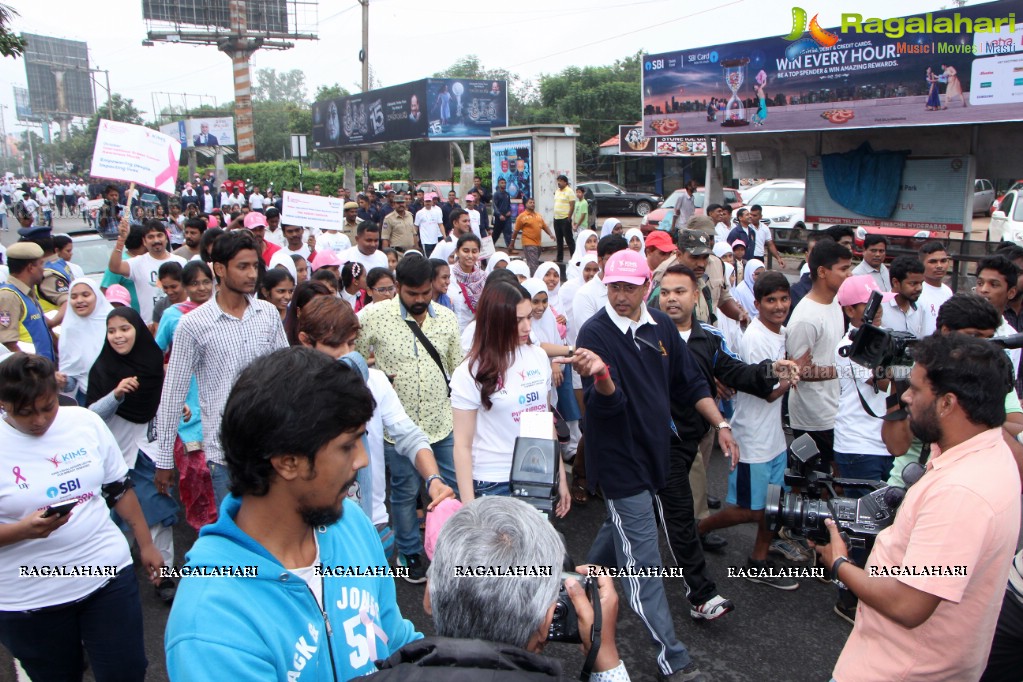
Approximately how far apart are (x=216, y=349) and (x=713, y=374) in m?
2.80

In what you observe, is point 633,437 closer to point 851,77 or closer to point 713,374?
point 713,374

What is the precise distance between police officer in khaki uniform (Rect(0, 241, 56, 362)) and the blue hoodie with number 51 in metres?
4.52

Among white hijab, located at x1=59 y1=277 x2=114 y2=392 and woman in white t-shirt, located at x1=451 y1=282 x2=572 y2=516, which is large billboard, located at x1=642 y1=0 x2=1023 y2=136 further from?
white hijab, located at x1=59 y1=277 x2=114 y2=392

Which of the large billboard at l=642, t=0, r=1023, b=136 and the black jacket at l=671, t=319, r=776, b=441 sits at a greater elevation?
the large billboard at l=642, t=0, r=1023, b=136

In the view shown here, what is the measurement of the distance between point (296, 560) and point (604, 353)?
7.10ft

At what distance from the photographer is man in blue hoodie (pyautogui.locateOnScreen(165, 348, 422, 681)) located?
149cm

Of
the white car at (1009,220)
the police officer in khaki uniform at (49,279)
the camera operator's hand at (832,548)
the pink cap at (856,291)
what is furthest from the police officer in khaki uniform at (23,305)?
the white car at (1009,220)

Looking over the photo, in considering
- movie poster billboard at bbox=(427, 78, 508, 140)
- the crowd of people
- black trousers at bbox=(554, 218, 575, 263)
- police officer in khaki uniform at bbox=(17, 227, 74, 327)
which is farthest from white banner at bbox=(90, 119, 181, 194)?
movie poster billboard at bbox=(427, 78, 508, 140)

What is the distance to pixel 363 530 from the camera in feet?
6.39

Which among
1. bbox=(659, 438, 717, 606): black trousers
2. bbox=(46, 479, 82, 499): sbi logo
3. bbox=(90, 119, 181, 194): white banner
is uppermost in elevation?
bbox=(90, 119, 181, 194): white banner

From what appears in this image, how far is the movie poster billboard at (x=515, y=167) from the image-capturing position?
19.7 m

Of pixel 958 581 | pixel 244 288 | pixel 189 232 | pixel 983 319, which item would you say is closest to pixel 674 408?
pixel 983 319

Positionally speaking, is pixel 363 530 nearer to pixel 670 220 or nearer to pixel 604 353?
pixel 604 353

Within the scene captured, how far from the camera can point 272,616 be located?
1.57m
